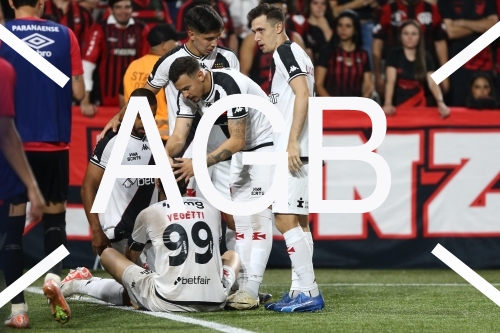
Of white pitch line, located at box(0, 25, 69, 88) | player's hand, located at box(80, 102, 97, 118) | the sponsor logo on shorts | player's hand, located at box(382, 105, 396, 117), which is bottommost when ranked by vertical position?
the sponsor logo on shorts

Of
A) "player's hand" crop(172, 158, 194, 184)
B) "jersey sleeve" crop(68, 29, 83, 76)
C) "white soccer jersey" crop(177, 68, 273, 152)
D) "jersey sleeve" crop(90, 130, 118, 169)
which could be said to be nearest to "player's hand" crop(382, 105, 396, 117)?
"white soccer jersey" crop(177, 68, 273, 152)

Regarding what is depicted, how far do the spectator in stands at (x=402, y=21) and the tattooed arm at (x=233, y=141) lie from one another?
15.5 ft

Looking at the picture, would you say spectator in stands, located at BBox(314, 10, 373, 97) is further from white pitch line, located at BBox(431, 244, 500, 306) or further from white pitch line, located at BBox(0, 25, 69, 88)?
white pitch line, located at BBox(0, 25, 69, 88)

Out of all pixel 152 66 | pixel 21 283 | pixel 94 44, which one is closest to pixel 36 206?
pixel 21 283

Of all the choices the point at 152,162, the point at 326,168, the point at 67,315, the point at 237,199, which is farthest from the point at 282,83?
the point at 326,168

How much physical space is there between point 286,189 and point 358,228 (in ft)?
10.6

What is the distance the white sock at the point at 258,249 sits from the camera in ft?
21.1

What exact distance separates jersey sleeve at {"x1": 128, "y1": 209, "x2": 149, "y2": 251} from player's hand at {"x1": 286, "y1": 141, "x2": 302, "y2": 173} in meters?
1.00

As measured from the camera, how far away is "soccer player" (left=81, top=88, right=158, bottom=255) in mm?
7004

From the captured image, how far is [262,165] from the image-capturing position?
655 cm

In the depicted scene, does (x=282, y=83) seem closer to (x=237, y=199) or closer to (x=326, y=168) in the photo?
(x=237, y=199)

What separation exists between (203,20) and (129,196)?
5.06ft

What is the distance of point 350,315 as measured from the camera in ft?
19.7

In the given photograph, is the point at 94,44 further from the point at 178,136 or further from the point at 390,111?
the point at 178,136
